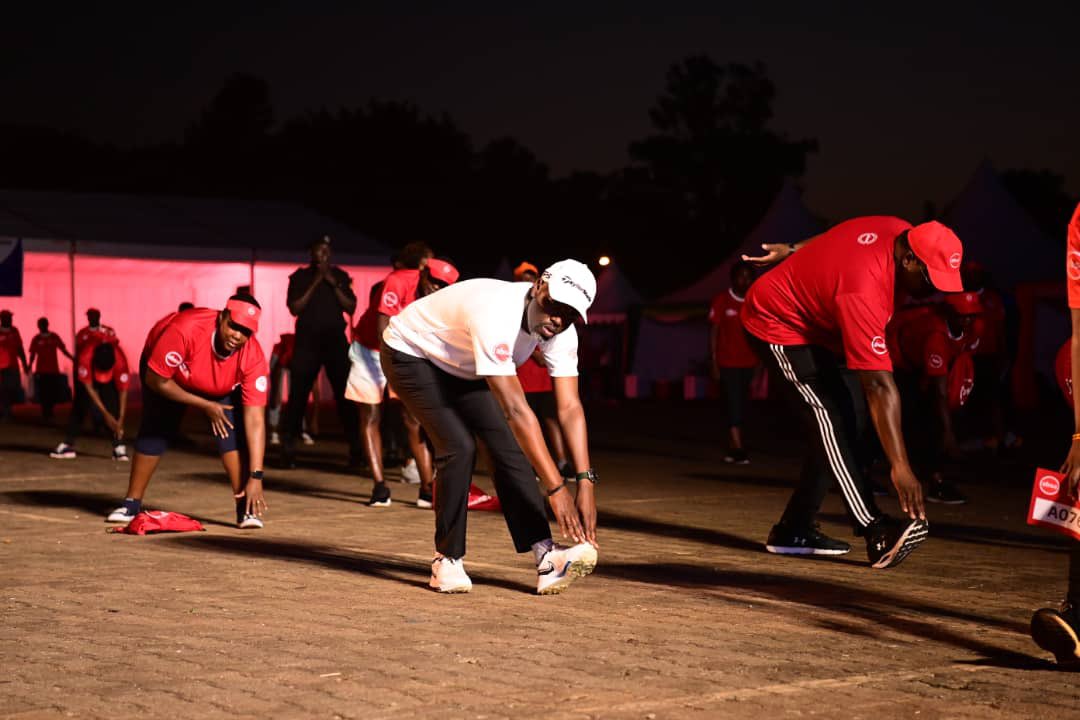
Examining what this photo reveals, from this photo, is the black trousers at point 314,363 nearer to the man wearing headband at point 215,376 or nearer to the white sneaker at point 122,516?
the white sneaker at point 122,516

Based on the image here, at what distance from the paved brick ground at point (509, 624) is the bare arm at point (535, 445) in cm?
41

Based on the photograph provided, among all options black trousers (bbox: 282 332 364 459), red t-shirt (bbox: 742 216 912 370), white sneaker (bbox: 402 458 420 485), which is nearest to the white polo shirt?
red t-shirt (bbox: 742 216 912 370)

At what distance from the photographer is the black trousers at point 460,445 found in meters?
7.25

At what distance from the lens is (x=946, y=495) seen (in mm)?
12008

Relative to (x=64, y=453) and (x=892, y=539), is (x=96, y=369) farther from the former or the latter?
(x=892, y=539)

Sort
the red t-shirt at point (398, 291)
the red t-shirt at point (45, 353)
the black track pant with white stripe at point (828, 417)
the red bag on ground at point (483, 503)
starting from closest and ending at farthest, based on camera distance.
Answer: the black track pant with white stripe at point (828, 417), the red bag on ground at point (483, 503), the red t-shirt at point (398, 291), the red t-shirt at point (45, 353)

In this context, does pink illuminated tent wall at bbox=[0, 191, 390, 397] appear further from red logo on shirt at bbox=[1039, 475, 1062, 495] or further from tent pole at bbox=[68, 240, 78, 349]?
red logo on shirt at bbox=[1039, 475, 1062, 495]

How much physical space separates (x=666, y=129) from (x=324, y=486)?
265ft

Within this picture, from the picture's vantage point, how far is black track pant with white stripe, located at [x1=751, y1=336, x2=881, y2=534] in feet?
26.8

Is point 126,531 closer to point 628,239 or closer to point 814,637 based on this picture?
point 814,637

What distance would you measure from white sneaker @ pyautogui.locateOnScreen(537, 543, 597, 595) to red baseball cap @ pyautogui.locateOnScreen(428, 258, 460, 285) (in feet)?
13.3

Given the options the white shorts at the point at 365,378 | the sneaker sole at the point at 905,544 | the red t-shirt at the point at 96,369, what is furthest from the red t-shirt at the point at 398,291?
the red t-shirt at the point at 96,369

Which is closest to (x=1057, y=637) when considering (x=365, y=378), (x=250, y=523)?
(x=250, y=523)

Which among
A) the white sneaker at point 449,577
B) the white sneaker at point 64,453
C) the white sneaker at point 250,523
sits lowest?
the white sneaker at point 64,453
